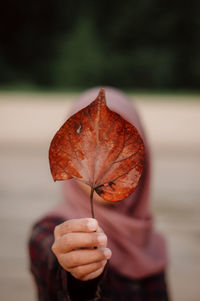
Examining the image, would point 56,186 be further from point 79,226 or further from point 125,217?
point 79,226

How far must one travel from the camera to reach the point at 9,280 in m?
2.28

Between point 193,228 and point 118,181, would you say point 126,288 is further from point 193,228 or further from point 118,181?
point 193,228

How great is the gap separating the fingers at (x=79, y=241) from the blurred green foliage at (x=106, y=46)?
11.3 meters

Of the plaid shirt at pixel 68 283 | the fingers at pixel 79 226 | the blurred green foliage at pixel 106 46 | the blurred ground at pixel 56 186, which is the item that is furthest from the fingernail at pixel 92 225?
the blurred green foliage at pixel 106 46

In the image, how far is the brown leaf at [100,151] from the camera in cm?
32

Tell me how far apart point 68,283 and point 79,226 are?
154 millimetres

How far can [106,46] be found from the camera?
1176 centimetres

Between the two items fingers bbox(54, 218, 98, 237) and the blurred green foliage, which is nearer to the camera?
fingers bbox(54, 218, 98, 237)

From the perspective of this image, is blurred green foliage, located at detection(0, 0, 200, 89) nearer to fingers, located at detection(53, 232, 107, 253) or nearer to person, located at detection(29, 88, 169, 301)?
person, located at detection(29, 88, 169, 301)

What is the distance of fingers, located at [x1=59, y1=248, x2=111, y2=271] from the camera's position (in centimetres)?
37

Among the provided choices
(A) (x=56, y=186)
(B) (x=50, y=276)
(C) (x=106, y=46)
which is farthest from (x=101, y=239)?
(C) (x=106, y=46)

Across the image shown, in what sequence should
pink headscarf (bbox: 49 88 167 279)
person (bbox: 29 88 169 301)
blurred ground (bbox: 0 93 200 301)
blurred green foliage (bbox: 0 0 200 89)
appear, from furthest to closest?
blurred green foliage (bbox: 0 0 200 89)
blurred ground (bbox: 0 93 200 301)
pink headscarf (bbox: 49 88 167 279)
person (bbox: 29 88 169 301)

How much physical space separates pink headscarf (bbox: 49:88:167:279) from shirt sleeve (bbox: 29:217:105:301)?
0.08 metres

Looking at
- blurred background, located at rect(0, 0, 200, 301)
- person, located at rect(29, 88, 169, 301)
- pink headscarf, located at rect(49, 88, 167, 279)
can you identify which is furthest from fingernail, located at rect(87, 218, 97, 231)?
blurred background, located at rect(0, 0, 200, 301)
